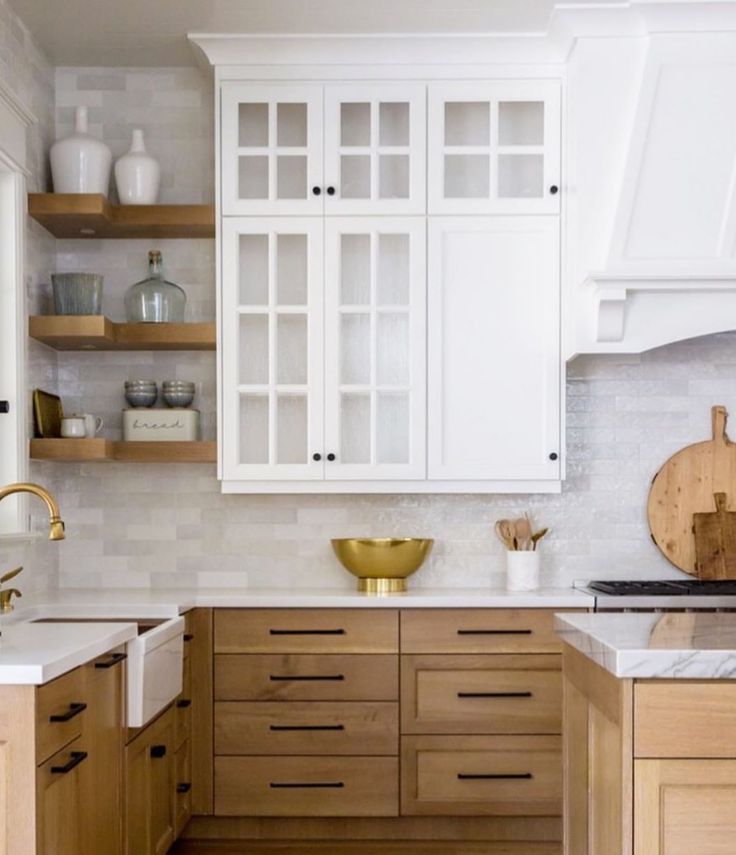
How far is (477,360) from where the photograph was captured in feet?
13.4

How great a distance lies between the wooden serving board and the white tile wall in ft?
Answer: 0.62

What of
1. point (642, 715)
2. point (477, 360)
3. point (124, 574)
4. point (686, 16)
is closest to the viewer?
point (642, 715)

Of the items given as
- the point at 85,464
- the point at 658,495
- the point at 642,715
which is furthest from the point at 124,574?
the point at 642,715

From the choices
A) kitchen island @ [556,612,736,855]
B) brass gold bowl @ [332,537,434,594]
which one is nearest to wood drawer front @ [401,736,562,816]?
brass gold bowl @ [332,537,434,594]

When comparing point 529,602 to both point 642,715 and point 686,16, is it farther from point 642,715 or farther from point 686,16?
point 686,16

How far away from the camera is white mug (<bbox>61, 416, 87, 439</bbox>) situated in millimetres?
4000

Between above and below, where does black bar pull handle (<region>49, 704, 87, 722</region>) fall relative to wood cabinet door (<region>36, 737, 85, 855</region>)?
above

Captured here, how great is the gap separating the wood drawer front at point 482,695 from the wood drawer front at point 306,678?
8cm

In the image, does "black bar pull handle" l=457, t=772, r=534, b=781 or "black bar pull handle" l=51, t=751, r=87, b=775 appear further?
"black bar pull handle" l=457, t=772, r=534, b=781

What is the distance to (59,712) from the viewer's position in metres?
2.41

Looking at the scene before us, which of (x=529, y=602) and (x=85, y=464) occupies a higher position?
(x=85, y=464)

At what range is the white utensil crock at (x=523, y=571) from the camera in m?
4.12

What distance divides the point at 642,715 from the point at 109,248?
299 centimetres

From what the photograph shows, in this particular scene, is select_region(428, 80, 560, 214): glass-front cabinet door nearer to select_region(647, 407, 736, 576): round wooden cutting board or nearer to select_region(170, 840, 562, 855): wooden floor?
select_region(647, 407, 736, 576): round wooden cutting board
